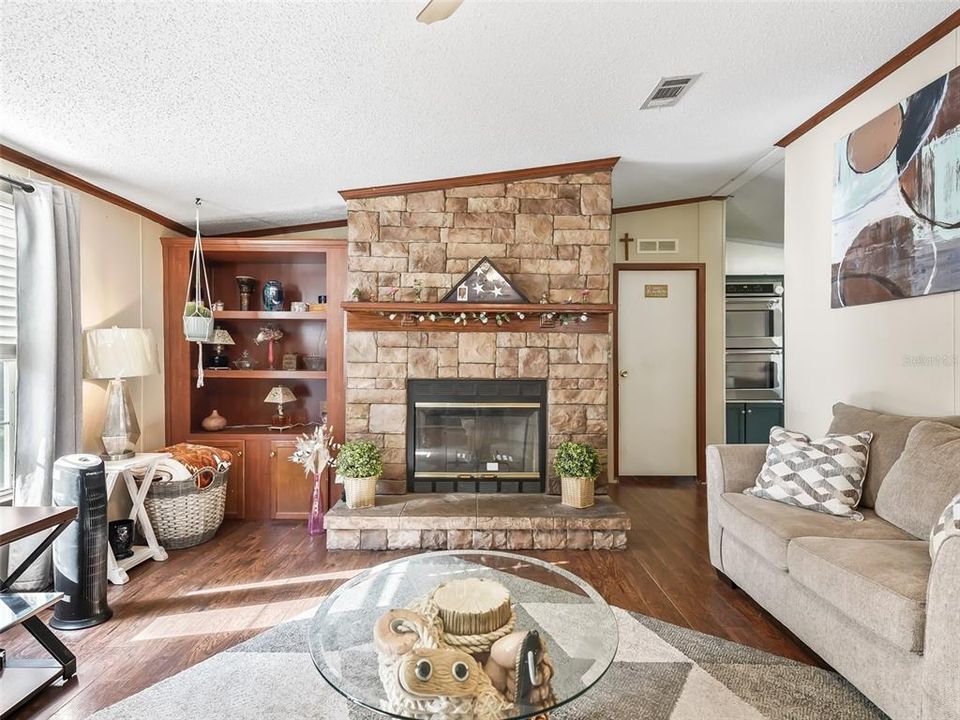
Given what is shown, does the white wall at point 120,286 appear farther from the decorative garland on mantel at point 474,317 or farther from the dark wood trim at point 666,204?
the dark wood trim at point 666,204

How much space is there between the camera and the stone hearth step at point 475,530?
3221mm

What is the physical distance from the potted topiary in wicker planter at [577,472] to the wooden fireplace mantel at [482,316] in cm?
84

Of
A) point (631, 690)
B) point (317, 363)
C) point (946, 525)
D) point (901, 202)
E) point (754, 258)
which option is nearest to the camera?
point (946, 525)

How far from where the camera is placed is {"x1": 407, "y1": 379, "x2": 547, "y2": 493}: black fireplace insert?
373 centimetres

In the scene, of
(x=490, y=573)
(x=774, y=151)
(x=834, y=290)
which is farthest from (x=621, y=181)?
(x=490, y=573)

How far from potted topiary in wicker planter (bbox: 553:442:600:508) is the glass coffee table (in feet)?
4.96

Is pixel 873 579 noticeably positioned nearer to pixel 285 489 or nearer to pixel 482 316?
pixel 482 316

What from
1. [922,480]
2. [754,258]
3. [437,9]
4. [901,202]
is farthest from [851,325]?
[754,258]

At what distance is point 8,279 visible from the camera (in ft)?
8.80

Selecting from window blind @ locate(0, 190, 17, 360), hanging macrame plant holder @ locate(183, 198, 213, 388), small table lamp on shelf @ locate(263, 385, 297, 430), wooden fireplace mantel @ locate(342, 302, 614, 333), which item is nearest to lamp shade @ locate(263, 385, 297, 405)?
small table lamp on shelf @ locate(263, 385, 297, 430)

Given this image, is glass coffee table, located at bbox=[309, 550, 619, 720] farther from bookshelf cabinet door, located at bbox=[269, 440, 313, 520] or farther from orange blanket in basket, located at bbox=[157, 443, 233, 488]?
bookshelf cabinet door, located at bbox=[269, 440, 313, 520]

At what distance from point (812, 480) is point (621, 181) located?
2.64m

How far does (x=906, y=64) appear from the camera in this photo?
7.98 ft

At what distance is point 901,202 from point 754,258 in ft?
11.9
